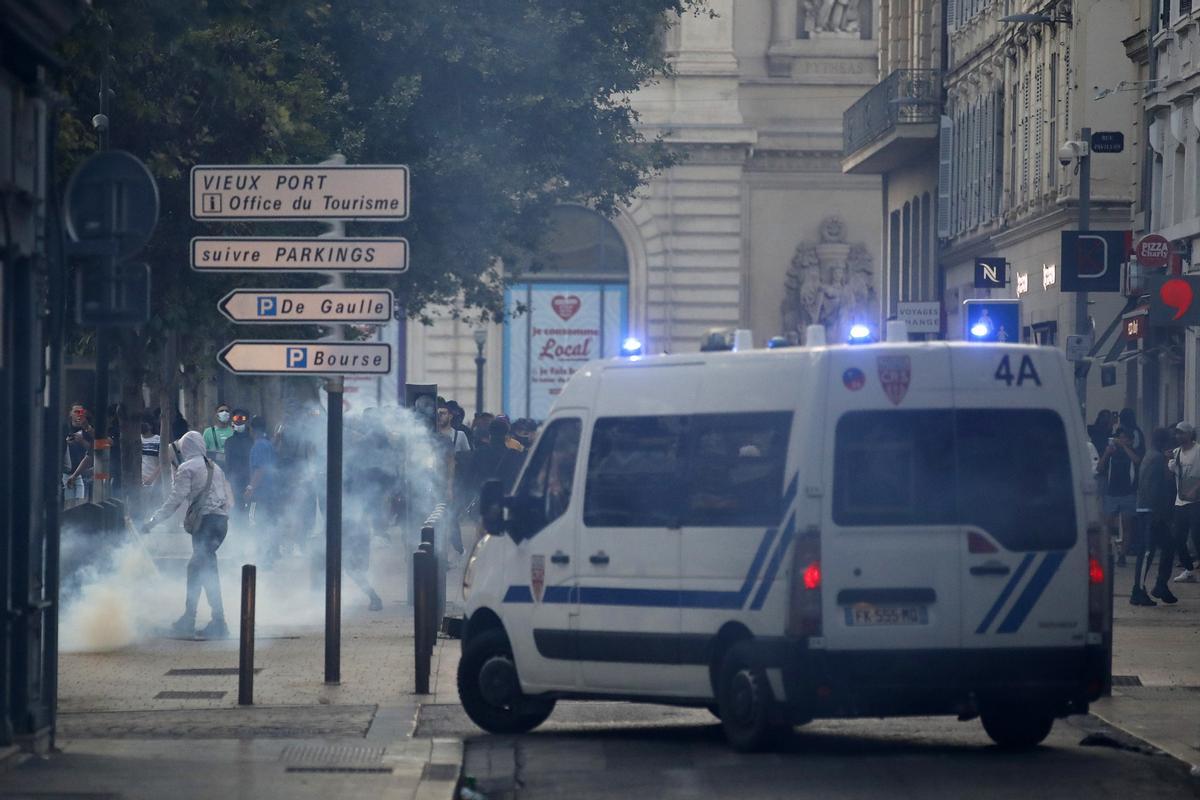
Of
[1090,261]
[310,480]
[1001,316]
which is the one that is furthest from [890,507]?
[1090,261]

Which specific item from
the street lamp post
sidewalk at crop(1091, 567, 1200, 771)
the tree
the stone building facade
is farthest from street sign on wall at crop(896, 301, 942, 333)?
the stone building facade

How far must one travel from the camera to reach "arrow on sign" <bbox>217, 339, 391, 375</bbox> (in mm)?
16109

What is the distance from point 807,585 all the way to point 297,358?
202 inches

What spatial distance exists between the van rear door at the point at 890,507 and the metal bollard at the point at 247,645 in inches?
171

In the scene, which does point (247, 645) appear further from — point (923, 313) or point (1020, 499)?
point (923, 313)

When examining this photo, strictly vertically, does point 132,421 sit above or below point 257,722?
above

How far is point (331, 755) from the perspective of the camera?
12.6 metres

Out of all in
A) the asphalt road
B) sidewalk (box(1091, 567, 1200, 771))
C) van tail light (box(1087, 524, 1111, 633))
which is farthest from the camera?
sidewalk (box(1091, 567, 1200, 771))

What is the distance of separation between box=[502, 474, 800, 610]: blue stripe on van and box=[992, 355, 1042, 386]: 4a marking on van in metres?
1.14

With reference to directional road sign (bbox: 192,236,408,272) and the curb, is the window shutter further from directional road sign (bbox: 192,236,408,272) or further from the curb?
the curb

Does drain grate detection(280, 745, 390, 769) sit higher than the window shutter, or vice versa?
the window shutter

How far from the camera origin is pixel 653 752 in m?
12.9

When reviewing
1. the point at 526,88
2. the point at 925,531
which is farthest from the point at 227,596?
the point at 526,88

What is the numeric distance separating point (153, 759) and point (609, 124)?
2745 cm
